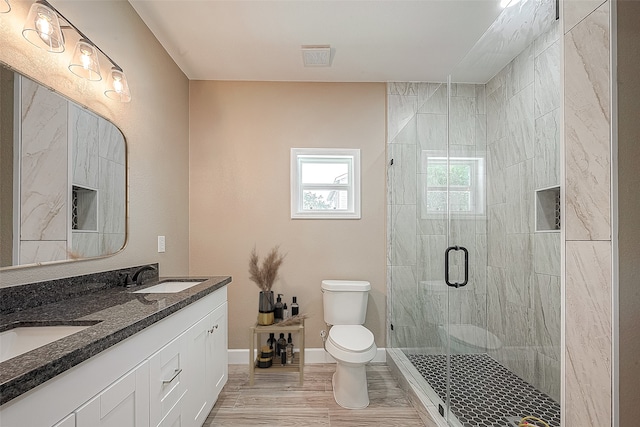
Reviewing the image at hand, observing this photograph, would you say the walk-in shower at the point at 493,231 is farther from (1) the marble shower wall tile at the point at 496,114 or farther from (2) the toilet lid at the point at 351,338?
(2) the toilet lid at the point at 351,338

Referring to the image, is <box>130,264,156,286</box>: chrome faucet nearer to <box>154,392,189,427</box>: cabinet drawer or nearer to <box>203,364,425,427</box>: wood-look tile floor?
<box>154,392,189,427</box>: cabinet drawer

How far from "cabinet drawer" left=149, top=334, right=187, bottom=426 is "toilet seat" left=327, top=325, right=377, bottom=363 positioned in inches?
40.9

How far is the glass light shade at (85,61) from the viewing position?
5.12 ft

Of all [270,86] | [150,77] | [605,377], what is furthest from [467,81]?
[150,77]

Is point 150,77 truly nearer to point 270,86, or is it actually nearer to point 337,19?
point 270,86

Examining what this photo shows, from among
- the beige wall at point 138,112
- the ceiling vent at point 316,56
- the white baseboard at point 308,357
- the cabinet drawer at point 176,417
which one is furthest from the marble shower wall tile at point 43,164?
the white baseboard at point 308,357

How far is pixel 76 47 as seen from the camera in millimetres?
1563

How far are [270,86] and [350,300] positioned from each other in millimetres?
2048

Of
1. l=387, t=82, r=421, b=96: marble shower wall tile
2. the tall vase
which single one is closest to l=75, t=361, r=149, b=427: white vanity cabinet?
the tall vase

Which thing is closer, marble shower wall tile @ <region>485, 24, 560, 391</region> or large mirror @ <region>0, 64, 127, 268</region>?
large mirror @ <region>0, 64, 127, 268</region>

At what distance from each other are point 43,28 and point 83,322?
46.8 inches

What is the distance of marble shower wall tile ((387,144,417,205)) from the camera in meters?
2.63

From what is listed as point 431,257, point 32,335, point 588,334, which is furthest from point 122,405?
point 431,257

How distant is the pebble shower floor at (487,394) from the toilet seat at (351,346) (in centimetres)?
50
